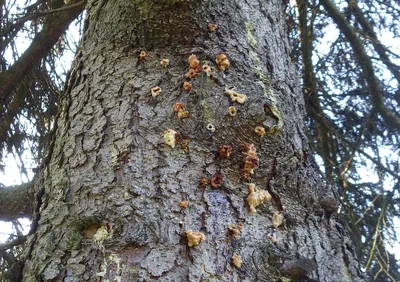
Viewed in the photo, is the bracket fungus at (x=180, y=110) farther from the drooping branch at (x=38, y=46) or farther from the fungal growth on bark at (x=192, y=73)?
the drooping branch at (x=38, y=46)

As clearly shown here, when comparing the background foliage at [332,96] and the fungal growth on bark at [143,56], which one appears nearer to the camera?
the fungal growth on bark at [143,56]

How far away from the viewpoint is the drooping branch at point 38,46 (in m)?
→ 2.38

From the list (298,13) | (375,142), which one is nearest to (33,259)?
(298,13)

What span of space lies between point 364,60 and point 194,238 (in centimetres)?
204

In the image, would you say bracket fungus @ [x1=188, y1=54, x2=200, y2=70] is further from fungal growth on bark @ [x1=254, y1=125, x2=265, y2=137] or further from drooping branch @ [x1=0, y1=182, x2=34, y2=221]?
drooping branch @ [x1=0, y1=182, x2=34, y2=221]

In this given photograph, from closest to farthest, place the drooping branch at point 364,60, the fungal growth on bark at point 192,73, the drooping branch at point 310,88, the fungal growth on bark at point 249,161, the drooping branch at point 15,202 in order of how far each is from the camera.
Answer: the fungal growth on bark at point 249,161, the fungal growth on bark at point 192,73, the drooping branch at point 15,202, the drooping branch at point 364,60, the drooping branch at point 310,88

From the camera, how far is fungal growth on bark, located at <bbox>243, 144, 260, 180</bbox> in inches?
37.5

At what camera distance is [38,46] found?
2402 millimetres

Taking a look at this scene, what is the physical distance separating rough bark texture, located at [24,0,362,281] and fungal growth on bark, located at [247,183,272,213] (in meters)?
0.01

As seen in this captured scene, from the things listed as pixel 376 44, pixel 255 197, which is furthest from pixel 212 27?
pixel 376 44

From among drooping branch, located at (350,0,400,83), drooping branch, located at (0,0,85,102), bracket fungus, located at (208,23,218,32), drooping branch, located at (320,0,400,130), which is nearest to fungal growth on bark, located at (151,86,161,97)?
bracket fungus, located at (208,23,218,32)

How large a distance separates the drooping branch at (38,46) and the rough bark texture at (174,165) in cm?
122

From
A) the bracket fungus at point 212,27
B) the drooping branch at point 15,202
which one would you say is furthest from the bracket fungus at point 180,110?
the drooping branch at point 15,202

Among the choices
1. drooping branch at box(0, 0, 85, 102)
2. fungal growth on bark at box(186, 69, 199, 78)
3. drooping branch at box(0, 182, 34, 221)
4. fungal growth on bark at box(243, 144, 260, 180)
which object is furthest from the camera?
drooping branch at box(0, 0, 85, 102)
